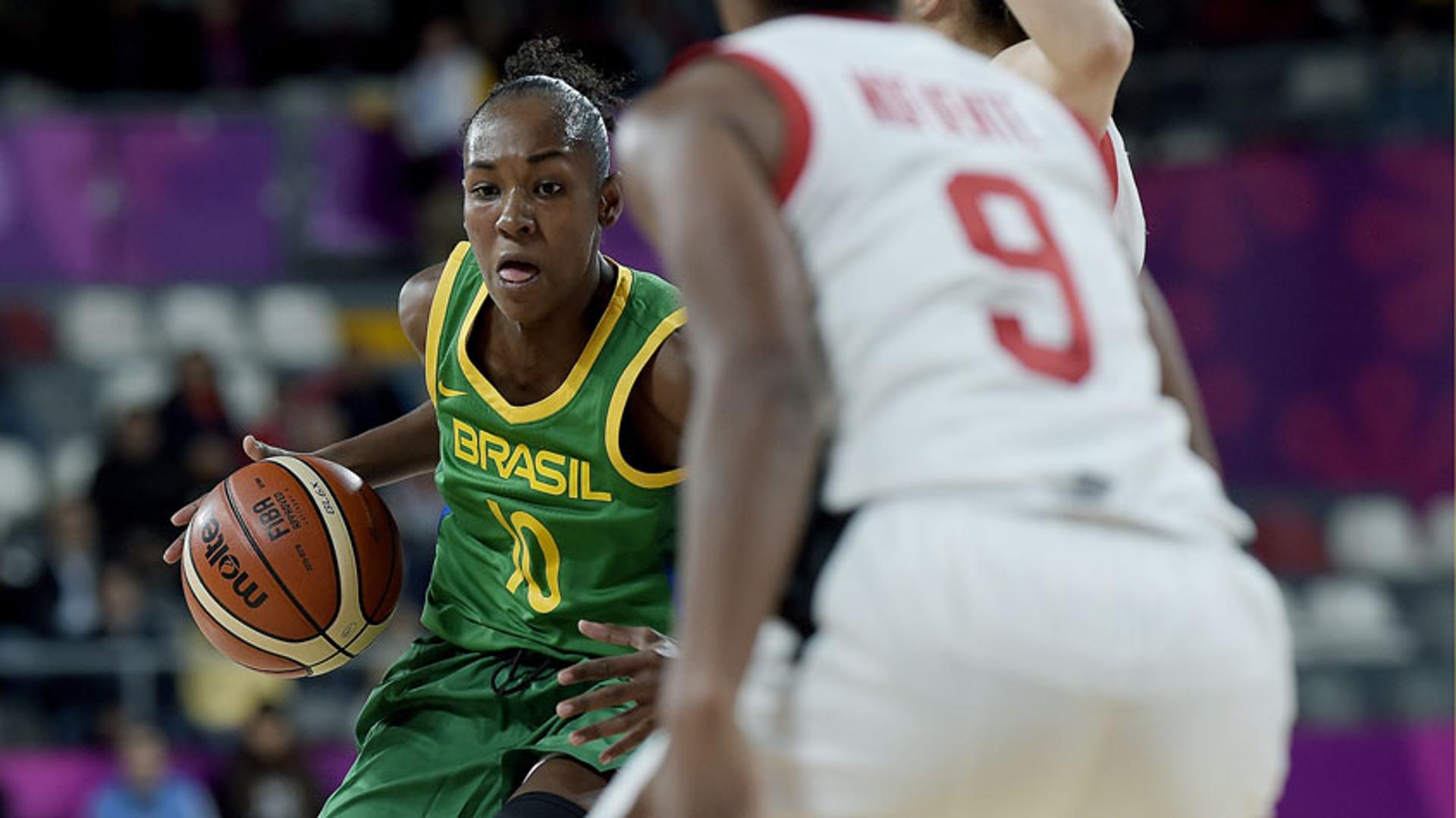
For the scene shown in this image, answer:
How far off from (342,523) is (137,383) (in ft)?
24.1

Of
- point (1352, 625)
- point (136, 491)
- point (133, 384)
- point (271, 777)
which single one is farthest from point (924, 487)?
point (133, 384)

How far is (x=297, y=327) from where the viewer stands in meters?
11.1

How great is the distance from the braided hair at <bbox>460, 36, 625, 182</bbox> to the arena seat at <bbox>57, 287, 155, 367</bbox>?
730 centimetres

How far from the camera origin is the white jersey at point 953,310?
2.22 m

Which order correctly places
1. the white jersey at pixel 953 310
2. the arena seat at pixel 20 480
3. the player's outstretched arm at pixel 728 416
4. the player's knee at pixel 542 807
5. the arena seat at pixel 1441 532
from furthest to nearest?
the arena seat at pixel 20 480 → the arena seat at pixel 1441 532 → the player's knee at pixel 542 807 → the white jersey at pixel 953 310 → the player's outstretched arm at pixel 728 416

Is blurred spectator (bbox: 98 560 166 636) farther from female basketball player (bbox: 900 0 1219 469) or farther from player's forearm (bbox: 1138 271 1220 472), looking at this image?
player's forearm (bbox: 1138 271 1220 472)

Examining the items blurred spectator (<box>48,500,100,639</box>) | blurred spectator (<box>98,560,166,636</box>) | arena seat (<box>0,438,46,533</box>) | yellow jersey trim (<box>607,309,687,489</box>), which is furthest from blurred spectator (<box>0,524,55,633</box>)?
yellow jersey trim (<box>607,309,687,489</box>)

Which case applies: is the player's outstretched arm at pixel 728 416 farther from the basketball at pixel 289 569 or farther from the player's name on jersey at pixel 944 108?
the basketball at pixel 289 569

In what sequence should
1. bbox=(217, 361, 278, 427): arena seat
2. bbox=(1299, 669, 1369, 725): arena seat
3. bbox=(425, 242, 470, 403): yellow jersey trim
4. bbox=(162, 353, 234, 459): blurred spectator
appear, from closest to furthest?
bbox=(425, 242, 470, 403): yellow jersey trim
bbox=(1299, 669, 1369, 725): arena seat
bbox=(162, 353, 234, 459): blurred spectator
bbox=(217, 361, 278, 427): arena seat

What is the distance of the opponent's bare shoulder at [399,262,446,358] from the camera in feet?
13.2

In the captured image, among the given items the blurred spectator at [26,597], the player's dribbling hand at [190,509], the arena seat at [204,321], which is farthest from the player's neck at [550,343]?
the arena seat at [204,321]

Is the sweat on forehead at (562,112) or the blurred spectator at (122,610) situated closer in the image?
the sweat on forehead at (562,112)

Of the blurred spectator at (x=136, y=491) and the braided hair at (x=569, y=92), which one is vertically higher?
the braided hair at (x=569, y=92)

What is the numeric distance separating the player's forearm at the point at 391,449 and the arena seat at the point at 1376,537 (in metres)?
6.67
